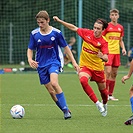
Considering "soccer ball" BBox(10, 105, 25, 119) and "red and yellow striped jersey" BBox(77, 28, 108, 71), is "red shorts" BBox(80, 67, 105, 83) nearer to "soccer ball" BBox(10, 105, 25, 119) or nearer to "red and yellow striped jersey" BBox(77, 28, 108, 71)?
"red and yellow striped jersey" BBox(77, 28, 108, 71)

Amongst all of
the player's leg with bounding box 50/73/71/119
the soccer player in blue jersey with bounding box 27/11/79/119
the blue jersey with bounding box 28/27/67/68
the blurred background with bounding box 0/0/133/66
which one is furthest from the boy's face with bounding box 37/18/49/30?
the blurred background with bounding box 0/0/133/66

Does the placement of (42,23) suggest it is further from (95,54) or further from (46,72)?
(95,54)

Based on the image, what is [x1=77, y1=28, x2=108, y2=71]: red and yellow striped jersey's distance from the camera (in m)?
10.5

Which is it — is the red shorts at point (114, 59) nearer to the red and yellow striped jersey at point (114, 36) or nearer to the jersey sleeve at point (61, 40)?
the red and yellow striped jersey at point (114, 36)

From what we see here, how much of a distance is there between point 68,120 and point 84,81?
948 mm

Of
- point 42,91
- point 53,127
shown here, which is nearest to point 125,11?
point 42,91

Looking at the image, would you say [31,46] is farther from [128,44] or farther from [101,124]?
[128,44]

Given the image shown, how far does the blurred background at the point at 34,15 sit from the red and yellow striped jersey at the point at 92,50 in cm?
1542

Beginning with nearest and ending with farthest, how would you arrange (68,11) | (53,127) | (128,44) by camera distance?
(53,127)
(68,11)
(128,44)

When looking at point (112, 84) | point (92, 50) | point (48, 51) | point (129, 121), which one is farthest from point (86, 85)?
point (112, 84)

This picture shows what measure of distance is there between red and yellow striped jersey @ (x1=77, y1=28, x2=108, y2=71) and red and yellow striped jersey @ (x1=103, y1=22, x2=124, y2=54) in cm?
338

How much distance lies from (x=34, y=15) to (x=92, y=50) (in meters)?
17.8

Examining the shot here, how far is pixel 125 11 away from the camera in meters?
30.5

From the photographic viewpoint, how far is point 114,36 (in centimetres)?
1414
